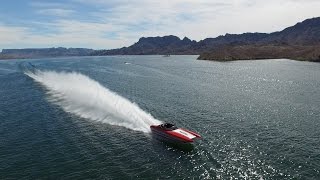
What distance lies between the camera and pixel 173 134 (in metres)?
55.1

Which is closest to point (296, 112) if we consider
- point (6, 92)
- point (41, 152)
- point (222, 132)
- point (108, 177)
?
point (222, 132)

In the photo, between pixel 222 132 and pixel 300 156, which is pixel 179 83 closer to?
pixel 222 132

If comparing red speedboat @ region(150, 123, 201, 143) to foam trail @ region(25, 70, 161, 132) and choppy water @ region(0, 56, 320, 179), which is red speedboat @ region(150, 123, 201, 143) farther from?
foam trail @ region(25, 70, 161, 132)

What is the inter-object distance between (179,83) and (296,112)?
57.5 meters

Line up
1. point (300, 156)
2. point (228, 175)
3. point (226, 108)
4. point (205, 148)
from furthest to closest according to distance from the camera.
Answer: point (226, 108)
point (205, 148)
point (300, 156)
point (228, 175)

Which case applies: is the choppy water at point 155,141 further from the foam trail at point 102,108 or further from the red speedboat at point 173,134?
the red speedboat at point 173,134

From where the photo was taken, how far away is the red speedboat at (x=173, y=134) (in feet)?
174

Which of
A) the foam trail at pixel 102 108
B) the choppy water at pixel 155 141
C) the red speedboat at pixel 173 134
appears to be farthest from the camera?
the foam trail at pixel 102 108

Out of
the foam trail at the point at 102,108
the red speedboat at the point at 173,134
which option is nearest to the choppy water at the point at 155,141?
the foam trail at the point at 102,108

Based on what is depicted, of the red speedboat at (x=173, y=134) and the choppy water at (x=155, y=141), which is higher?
the red speedboat at (x=173, y=134)

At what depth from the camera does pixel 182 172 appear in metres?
43.8

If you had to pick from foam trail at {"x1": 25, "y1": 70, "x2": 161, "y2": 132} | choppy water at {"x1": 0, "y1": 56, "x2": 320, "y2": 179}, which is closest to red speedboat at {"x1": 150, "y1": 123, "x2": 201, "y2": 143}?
choppy water at {"x1": 0, "y1": 56, "x2": 320, "y2": 179}

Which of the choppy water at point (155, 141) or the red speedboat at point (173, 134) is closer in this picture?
the choppy water at point (155, 141)

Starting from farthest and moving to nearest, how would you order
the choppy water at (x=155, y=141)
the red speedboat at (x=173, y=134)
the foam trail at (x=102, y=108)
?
the foam trail at (x=102, y=108), the red speedboat at (x=173, y=134), the choppy water at (x=155, y=141)
